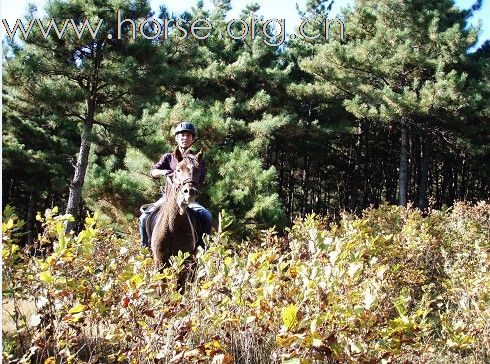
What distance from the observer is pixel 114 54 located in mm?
10922

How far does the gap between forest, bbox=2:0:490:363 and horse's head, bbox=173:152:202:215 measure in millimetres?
734

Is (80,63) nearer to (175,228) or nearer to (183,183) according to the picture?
(175,228)

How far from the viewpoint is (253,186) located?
37.8 ft

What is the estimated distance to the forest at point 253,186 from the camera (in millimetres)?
2309

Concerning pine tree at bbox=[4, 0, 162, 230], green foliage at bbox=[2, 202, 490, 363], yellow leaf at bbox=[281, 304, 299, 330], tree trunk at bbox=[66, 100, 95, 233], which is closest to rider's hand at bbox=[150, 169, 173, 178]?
green foliage at bbox=[2, 202, 490, 363]

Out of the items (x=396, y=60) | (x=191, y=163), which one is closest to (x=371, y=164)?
(x=396, y=60)

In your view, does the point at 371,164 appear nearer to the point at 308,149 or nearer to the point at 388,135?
the point at 388,135

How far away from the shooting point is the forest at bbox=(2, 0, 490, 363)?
2309mm

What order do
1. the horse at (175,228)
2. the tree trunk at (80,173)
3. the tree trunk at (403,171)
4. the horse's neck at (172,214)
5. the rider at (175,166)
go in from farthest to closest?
1. the tree trunk at (403,171)
2. the tree trunk at (80,173)
3. the rider at (175,166)
4. the horse's neck at (172,214)
5. the horse at (175,228)

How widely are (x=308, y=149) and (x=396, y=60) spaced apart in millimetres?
6511

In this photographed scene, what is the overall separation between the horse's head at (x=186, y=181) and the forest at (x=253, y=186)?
734mm

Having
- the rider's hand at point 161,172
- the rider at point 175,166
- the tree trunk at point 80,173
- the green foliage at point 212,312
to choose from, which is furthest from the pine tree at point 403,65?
the green foliage at point 212,312

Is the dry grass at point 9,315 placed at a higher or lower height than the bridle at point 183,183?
lower

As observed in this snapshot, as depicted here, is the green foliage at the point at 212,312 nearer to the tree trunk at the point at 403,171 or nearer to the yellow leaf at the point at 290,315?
the yellow leaf at the point at 290,315
